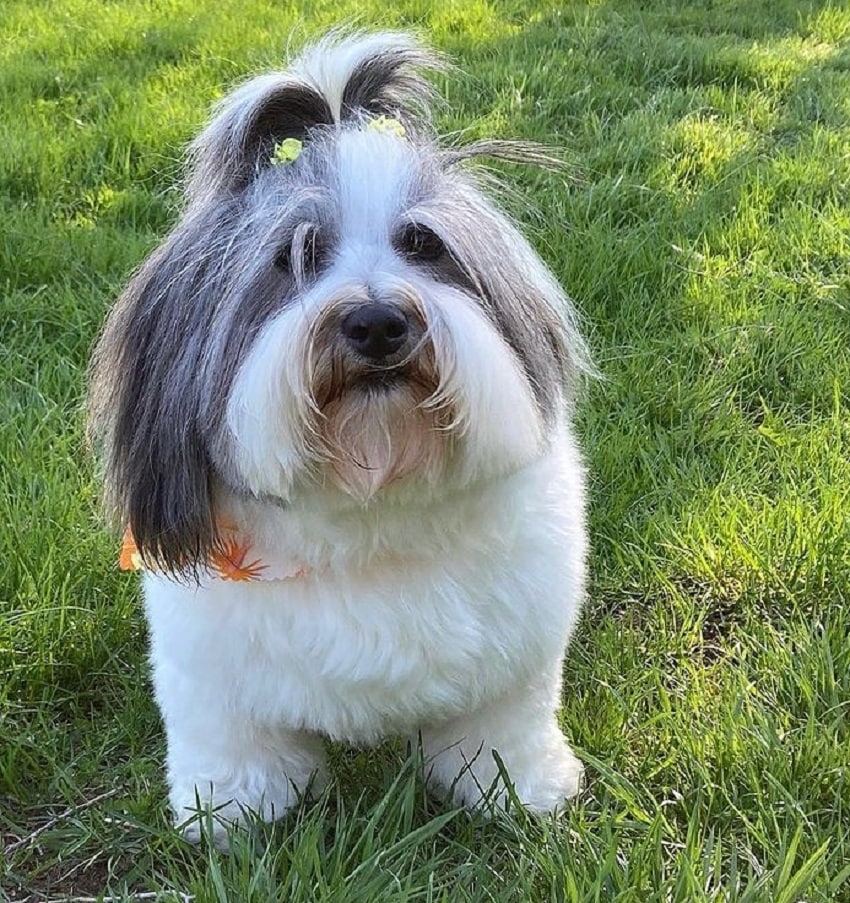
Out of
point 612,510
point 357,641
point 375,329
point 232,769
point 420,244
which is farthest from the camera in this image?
point 612,510

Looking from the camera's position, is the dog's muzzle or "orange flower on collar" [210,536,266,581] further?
Answer: "orange flower on collar" [210,536,266,581]

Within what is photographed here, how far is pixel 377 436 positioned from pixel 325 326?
0.17 metres

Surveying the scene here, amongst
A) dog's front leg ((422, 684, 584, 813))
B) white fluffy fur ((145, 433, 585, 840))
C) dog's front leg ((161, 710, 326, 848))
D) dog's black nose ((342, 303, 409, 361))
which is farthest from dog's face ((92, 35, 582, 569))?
dog's front leg ((422, 684, 584, 813))

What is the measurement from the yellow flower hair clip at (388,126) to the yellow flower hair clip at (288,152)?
4.4 inches

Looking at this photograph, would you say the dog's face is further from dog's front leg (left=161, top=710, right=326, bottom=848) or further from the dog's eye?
dog's front leg (left=161, top=710, right=326, bottom=848)

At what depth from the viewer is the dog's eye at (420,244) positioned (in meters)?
1.64

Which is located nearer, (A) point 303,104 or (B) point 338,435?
(B) point 338,435

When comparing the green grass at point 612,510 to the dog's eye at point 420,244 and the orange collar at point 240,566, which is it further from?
the dog's eye at point 420,244

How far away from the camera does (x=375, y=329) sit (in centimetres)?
148

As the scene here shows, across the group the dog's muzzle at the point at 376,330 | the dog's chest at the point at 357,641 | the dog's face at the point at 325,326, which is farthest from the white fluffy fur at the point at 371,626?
the dog's muzzle at the point at 376,330

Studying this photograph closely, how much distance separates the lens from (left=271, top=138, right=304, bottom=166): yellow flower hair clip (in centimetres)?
167

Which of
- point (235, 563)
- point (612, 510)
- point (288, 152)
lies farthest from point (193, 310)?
point (612, 510)

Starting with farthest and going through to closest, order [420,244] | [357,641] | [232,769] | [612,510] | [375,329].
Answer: [612,510]
[232,769]
[357,641]
[420,244]
[375,329]

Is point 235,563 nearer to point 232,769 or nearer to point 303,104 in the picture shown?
point 232,769
